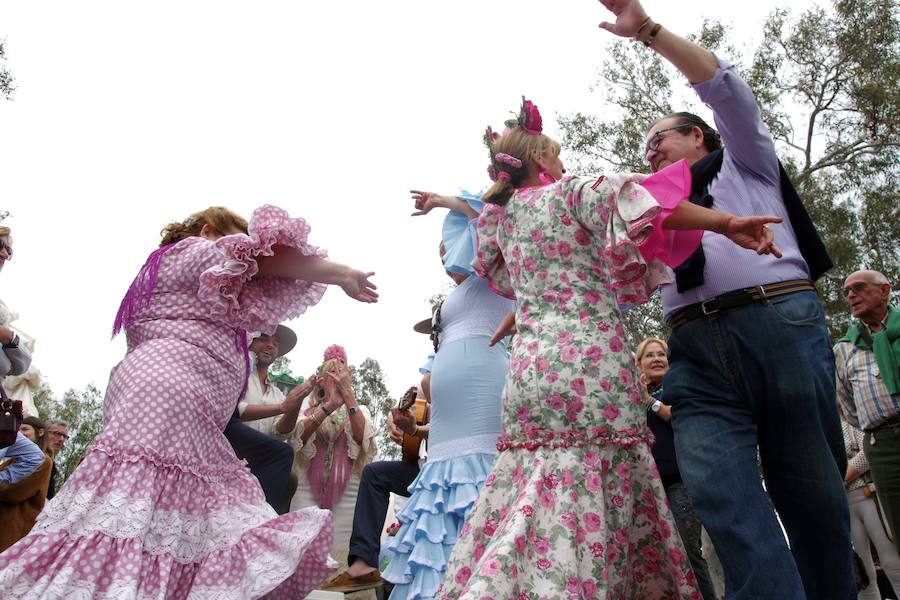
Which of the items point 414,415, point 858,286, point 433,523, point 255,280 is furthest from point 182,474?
point 858,286

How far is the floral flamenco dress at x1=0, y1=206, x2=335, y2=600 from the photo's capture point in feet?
9.18

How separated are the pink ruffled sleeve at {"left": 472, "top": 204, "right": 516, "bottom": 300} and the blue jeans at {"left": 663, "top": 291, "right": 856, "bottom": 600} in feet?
3.33

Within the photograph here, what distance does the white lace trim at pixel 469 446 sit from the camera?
12.9ft

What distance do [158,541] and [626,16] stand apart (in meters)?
2.63

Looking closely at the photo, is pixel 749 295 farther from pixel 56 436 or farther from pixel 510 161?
pixel 56 436

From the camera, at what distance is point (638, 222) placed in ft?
8.59

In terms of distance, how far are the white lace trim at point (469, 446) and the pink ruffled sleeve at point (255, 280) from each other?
3.46 ft

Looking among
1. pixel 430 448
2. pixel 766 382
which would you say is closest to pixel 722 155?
pixel 766 382

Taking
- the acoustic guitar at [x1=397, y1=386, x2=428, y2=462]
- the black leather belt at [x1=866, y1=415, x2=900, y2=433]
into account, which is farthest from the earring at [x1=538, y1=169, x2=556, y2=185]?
the black leather belt at [x1=866, y1=415, x2=900, y2=433]

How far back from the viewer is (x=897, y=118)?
16828 millimetres

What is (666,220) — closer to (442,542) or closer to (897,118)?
(442,542)

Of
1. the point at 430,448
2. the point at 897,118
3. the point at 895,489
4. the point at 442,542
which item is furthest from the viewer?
the point at 897,118

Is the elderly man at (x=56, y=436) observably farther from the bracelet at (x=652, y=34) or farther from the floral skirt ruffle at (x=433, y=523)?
the bracelet at (x=652, y=34)

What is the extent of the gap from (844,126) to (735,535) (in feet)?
58.0
